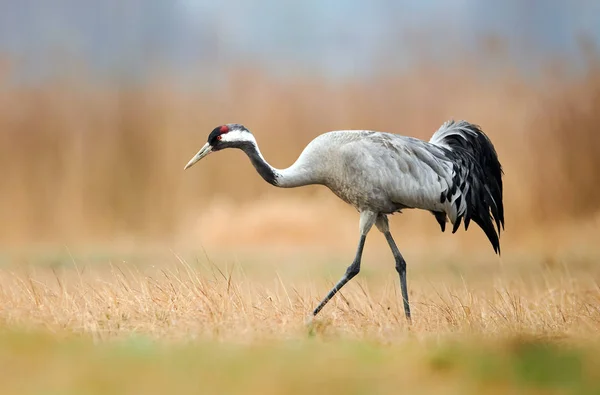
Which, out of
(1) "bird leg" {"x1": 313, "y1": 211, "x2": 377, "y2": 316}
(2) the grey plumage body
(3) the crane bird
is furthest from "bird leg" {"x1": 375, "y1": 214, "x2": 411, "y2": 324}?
(1) "bird leg" {"x1": 313, "y1": 211, "x2": 377, "y2": 316}

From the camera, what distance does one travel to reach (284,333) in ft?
18.8

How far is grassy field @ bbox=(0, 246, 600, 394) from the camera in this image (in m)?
3.38

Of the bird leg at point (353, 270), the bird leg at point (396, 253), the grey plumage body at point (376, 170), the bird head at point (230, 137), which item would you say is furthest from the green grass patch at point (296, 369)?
the bird head at point (230, 137)

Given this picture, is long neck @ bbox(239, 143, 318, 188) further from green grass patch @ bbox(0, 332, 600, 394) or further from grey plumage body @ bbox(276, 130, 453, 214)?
green grass patch @ bbox(0, 332, 600, 394)

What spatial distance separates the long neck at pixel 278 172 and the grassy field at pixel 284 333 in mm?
933

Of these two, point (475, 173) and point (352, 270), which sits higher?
point (475, 173)

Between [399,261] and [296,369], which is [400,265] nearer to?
[399,261]

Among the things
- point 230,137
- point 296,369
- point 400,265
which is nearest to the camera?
point 296,369

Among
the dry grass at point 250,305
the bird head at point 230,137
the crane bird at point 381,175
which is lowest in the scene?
the dry grass at point 250,305

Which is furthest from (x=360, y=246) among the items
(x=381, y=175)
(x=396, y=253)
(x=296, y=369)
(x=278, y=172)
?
(x=296, y=369)

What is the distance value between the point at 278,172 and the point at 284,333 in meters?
2.26

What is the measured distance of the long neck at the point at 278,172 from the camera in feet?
24.8

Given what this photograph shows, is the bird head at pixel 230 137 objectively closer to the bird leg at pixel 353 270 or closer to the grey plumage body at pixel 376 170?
the grey plumage body at pixel 376 170

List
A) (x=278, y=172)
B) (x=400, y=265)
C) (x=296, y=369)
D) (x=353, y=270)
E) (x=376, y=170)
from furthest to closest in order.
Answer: (x=400, y=265) → (x=278, y=172) → (x=353, y=270) → (x=376, y=170) → (x=296, y=369)
